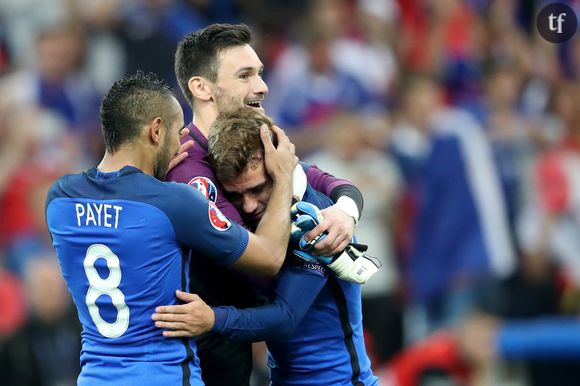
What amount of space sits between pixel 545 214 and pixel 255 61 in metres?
4.79

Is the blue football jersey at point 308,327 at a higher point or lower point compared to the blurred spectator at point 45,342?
lower

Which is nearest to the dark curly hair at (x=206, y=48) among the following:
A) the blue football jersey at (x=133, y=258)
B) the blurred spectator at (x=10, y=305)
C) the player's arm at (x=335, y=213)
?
the player's arm at (x=335, y=213)

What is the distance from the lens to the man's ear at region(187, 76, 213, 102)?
4.48 metres

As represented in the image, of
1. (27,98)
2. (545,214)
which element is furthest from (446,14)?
(27,98)

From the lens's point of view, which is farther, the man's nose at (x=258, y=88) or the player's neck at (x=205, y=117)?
the man's nose at (x=258, y=88)

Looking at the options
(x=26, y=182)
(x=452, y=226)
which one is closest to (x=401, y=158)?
(x=452, y=226)

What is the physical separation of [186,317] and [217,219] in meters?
0.34

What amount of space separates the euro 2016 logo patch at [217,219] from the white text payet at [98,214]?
0.29 m

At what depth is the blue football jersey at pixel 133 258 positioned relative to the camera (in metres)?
3.67

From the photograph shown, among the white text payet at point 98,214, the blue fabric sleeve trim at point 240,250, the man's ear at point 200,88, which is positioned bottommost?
the blue fabric sleeve trim at point 240,250

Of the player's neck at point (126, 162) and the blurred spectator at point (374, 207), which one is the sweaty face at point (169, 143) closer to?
the player's neck at point (126, 162)

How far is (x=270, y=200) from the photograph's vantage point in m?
3.91

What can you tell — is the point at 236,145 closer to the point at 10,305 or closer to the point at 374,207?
the point at 374,207

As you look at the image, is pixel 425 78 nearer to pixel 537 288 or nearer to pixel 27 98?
pixel 537 288
